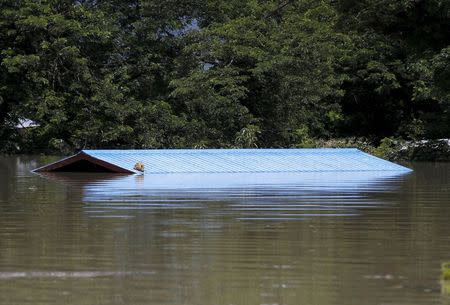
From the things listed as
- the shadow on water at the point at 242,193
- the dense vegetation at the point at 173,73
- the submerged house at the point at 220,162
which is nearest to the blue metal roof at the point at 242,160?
the submerged house at the point at 220,162

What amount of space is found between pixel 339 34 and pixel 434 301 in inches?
1416

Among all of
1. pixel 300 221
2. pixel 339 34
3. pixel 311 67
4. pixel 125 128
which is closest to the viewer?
pixel 300 221

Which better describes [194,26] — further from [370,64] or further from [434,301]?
[434,301]

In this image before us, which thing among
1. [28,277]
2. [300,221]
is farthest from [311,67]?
[28,277]

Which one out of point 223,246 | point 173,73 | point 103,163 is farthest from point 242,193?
point 173,73

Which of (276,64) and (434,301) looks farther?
(276,64)

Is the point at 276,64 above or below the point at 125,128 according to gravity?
above

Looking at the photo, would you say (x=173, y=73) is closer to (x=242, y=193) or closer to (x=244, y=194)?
(x=242, y=193)

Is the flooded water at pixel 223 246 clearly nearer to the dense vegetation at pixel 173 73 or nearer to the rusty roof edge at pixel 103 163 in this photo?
the rusty roof edge at pixel 103 163

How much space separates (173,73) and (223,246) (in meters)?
28.9

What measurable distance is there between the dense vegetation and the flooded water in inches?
755

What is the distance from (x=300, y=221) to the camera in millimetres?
11930

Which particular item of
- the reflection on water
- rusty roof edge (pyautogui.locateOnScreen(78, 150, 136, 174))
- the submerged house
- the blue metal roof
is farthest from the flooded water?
the blue metal roof

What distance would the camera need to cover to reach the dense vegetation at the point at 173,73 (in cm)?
3691
